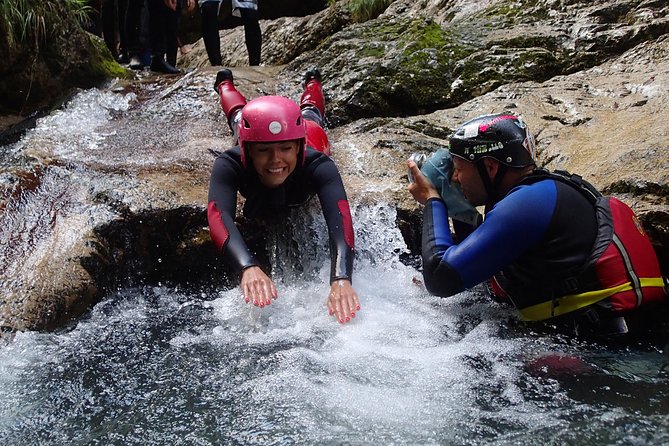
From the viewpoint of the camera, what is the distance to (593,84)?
587 centimetres

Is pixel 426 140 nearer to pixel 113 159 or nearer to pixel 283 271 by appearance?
pixel 283 271

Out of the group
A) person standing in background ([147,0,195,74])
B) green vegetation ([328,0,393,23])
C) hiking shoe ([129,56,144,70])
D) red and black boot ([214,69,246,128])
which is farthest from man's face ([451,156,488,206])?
green vegetation ([328,0,393,23])

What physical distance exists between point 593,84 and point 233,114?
346 centimetres

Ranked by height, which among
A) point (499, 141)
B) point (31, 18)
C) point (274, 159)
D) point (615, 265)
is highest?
point (31, 18)

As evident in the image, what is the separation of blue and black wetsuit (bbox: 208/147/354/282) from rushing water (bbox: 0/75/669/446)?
1.10 ft

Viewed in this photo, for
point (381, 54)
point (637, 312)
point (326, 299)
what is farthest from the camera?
point (381, 54)

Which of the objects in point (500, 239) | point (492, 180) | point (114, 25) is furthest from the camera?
point (114, 25)

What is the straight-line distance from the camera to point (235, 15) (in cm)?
831

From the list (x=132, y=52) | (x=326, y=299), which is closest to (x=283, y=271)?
(x=326, y=299)

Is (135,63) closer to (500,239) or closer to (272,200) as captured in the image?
(272,200)

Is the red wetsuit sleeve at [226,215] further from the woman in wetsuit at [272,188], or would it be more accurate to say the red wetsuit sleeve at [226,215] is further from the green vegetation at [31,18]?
the green vegetation at [31,18]

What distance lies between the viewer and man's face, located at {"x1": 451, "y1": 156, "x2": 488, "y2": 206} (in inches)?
122

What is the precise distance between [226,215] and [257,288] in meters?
0.60

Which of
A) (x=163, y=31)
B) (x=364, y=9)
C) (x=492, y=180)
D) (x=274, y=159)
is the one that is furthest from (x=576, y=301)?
(x=364, y=9)
